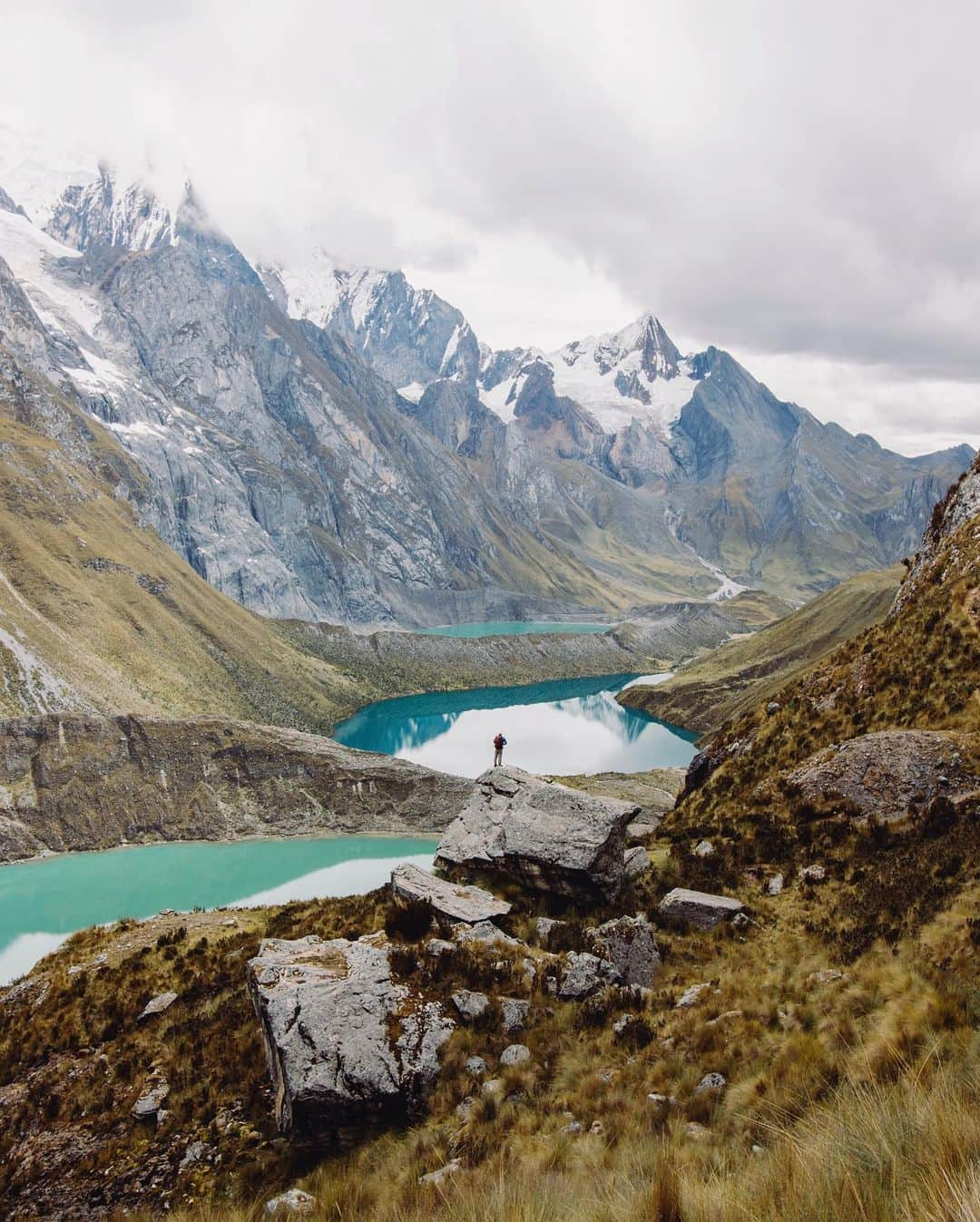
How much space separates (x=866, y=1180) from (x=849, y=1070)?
147 inches

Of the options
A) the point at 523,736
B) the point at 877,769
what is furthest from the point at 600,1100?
the point at 523,736

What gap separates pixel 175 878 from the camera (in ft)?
243

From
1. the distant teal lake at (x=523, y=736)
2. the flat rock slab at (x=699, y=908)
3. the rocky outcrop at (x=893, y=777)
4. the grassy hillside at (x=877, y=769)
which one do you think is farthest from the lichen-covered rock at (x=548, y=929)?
the distant teal lake at (x=523, y=736)

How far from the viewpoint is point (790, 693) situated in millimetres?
33406

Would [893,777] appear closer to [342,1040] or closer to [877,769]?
[877,769]

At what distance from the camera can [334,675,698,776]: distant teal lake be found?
133m

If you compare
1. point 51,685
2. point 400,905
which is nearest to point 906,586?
point 400,905

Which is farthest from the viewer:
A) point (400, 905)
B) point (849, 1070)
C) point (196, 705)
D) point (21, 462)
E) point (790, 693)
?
point (21, 462)

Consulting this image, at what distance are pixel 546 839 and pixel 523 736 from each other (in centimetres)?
13748

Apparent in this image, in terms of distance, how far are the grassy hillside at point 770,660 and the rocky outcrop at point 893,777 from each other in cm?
11439

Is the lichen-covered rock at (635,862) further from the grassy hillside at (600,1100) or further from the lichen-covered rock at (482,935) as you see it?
the lichen-covered rock at (482,935)

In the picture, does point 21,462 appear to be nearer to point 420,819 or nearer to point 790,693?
point 420,819

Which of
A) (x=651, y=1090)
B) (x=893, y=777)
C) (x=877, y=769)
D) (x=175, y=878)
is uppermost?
(x=877, y=769)

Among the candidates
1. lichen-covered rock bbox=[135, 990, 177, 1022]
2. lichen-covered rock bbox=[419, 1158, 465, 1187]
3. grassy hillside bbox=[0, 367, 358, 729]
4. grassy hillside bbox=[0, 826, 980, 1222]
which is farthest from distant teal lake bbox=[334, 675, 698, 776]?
lichen-covered rock bbox=[419, 1158, 465, 1187]
